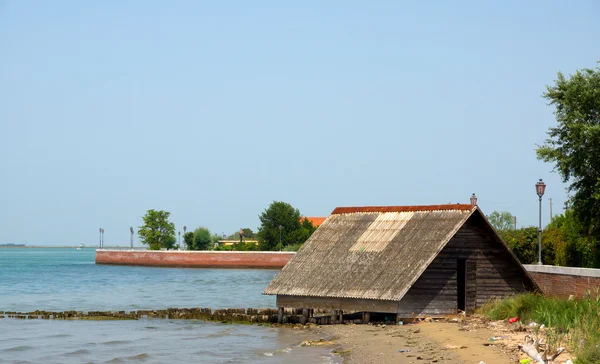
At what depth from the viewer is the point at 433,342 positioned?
25391mm

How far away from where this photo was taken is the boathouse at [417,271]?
1225 inches

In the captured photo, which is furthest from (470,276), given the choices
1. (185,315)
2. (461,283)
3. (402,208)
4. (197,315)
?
(185,315)

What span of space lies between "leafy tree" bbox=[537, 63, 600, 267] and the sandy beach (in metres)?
14.3

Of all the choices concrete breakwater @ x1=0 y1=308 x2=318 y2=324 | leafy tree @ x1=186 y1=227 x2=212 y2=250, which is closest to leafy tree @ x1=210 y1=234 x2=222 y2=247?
leafy tree @ x1=186 y1=227 x2=212 y2=250

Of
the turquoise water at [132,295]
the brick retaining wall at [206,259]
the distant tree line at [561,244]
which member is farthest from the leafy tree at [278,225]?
the distant tree line at [561,244]

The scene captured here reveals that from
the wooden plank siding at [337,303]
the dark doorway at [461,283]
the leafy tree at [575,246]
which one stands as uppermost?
the leafy tree at [575,246]

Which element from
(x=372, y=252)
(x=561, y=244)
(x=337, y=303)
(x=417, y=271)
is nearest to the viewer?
(x=417, y=271)

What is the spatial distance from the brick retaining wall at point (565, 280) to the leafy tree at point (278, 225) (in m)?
99.1

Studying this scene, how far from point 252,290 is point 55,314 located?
2805 cm

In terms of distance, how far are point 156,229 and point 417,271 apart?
124 meters

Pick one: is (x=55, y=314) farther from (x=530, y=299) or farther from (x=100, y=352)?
(x=530, y=299)

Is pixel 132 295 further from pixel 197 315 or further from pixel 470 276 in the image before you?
pixel 470 276

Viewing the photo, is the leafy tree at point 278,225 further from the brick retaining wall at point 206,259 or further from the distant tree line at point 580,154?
the distant tree line at point 580,154

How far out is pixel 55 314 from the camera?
4516 centimetres
